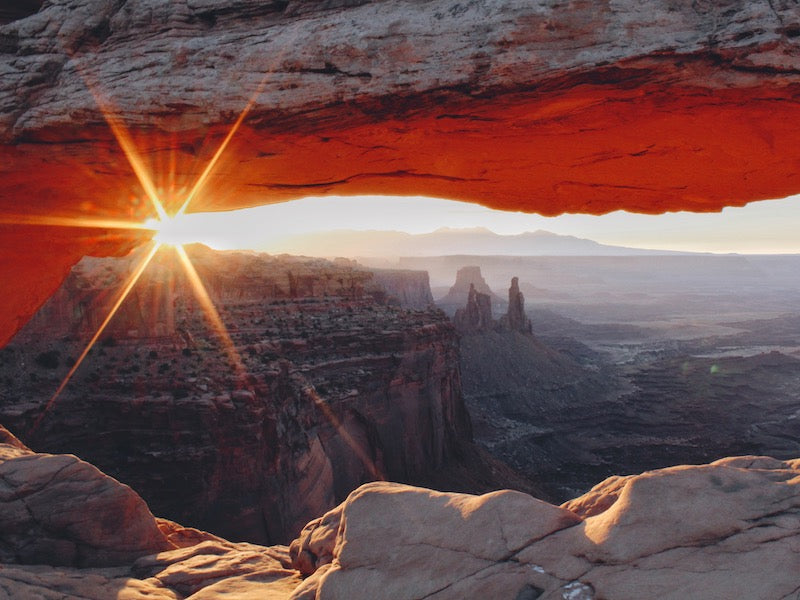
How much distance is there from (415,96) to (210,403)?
1501 centimetres

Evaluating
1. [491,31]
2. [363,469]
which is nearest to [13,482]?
[491,31]

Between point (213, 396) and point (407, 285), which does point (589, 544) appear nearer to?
point (213, 396)

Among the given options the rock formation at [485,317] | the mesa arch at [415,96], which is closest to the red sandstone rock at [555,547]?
the mesa arch at [415,96]

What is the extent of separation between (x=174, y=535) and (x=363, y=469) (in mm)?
16878

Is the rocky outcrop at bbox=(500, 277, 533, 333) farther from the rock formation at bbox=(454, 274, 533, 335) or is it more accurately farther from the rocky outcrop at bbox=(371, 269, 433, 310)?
the rocky outcrop at bbox=(371, 269, 433, 310)

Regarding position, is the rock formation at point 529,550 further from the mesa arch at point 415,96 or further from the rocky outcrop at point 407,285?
the rocky outcrop at point 407,285

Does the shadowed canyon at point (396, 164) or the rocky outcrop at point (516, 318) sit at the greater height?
the shadowed canyon at point (396, 164)

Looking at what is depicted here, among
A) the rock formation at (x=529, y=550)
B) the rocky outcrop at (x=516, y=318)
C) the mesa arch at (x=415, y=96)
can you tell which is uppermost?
the mesa arch at (x=415, y=96)

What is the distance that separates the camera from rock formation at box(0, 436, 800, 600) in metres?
4.12

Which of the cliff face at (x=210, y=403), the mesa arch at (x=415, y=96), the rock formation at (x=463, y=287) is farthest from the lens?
the rock formation at (x=463, y=287)

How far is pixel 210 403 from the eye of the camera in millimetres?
18281

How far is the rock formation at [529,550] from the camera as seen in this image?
412cm

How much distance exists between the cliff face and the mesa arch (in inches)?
456

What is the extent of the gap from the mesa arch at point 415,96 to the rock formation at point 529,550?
3.97 m
